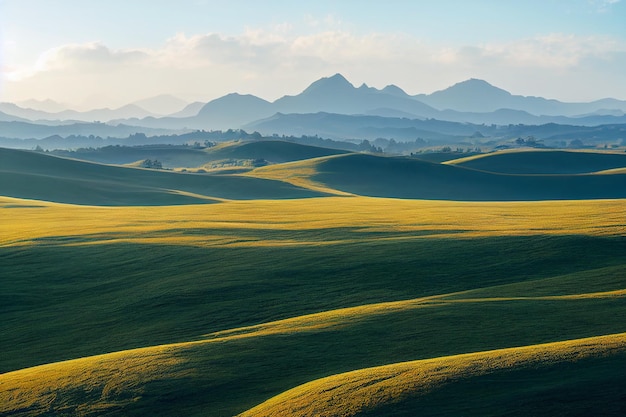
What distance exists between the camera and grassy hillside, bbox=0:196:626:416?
65.9 feet

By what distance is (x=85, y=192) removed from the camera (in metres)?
109

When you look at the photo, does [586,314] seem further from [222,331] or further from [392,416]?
[222,331]

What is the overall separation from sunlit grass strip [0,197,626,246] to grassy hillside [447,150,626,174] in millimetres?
123998

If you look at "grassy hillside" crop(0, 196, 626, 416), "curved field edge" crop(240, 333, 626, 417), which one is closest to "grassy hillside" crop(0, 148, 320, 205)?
"grassy hillside" crop(0, 196, 626, 416)

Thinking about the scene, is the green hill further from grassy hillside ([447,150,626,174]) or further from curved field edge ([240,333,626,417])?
curved field edge ([240,333,626,417])

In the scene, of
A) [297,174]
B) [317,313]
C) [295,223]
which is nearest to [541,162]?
[297,174]

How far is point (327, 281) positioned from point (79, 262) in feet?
47.8

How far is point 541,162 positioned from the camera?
630 feet

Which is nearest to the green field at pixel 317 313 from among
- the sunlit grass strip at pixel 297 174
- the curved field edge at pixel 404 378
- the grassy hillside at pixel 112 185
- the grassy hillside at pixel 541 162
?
the curved field edge at pixel 404 378

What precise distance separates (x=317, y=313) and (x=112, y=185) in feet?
314

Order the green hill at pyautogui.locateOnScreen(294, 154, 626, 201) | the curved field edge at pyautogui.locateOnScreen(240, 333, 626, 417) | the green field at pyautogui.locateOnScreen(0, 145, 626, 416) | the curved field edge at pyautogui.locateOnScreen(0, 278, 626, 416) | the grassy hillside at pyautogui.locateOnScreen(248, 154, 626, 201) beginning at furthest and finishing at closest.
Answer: the grassy hillside at pyautogui.locateOnScreen(248, 154, 626, 201)
the green hill at pyautogui.locateOnScreen(294, 154, 626, 201)
the curved field edge at pyautogui.locateOnScreen(0, 278, 626, 416)
the green field at pyautogui.locateOnScreen(0, 145, 626, 416)
the curved field edge at pyautogui.locateOnScreen(240, 333, 626, 417)

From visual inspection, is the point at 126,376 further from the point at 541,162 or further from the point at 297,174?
the point at 541,162

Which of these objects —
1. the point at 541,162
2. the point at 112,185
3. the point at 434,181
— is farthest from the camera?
the point at 541,162

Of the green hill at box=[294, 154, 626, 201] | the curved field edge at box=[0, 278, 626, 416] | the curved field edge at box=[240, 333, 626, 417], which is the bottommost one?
the green hill at box=[294, 154, 626, 201]
